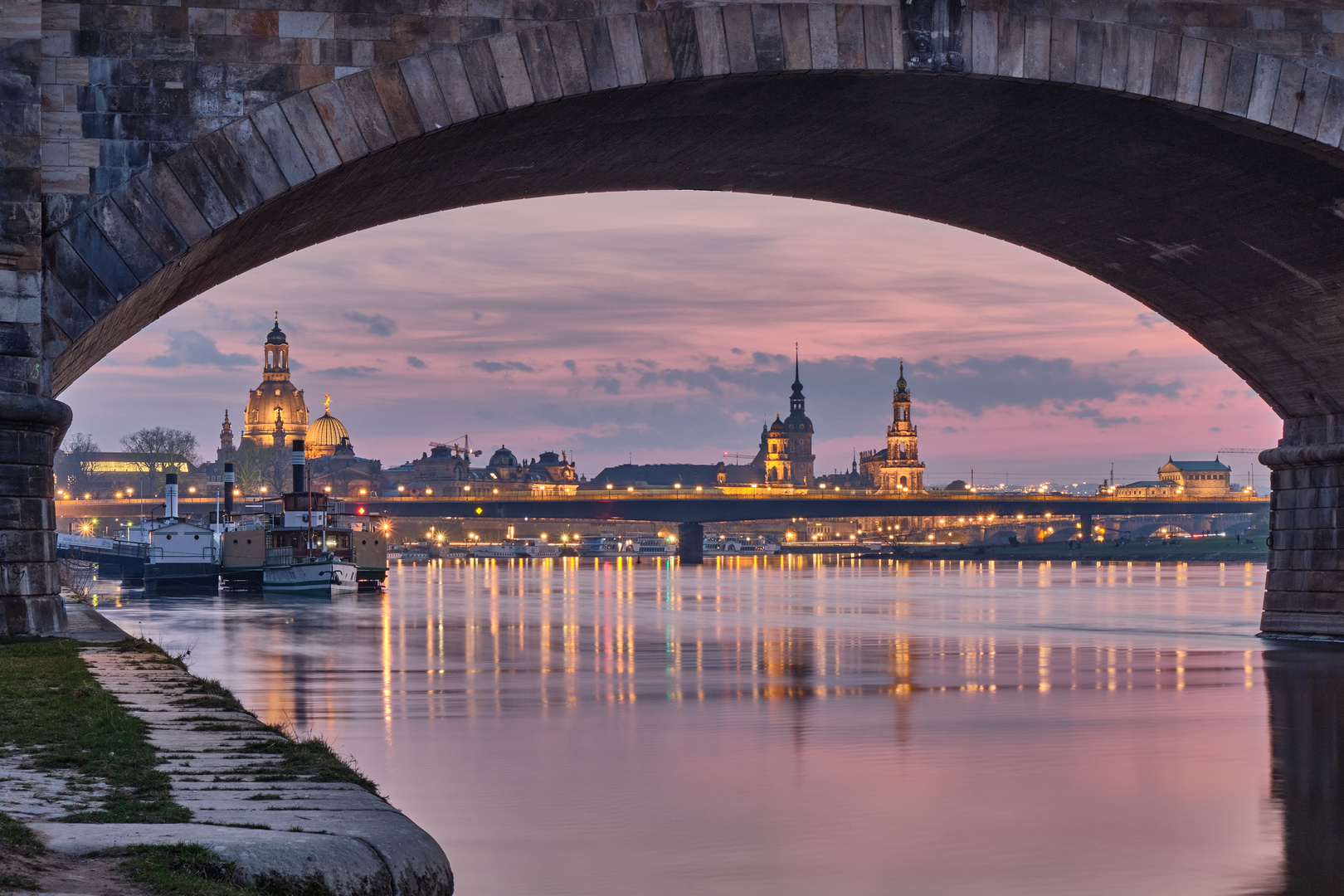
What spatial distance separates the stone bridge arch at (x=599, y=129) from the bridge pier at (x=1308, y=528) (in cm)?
445

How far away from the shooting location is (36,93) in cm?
2134

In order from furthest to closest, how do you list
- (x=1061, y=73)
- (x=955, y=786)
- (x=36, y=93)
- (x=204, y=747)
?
(x=1061, y=73) < (x=36, y=93) < (x=955, y=786) < (x=204, y=747)

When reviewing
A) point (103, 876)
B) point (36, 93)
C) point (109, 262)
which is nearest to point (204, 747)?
point (103, 876)

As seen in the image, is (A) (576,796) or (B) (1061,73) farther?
(B) (1061,73)

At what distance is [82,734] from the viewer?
13953 mm

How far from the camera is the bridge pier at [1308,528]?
33688 mm

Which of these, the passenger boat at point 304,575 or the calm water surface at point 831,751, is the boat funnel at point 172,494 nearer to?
the passenger boat at point 304,575

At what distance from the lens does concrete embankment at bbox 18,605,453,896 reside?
356 inches

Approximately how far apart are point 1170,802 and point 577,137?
1445 centimetres

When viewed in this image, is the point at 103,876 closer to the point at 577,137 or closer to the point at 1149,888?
the point at 1149,888

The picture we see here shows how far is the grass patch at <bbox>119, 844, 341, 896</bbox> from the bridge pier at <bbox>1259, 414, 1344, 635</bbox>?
29209 millimetres

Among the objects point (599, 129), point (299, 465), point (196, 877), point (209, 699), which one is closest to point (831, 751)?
point (209, 699)

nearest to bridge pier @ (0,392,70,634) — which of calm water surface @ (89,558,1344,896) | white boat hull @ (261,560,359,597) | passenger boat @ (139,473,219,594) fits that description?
calm water surface @ (89,558,1344,896)

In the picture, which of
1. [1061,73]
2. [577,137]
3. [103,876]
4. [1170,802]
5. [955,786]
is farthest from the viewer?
[577,137]
